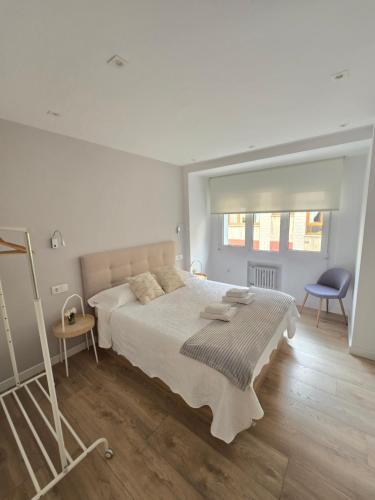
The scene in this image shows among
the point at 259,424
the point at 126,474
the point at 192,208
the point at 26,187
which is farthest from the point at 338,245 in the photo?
the point at 26,187

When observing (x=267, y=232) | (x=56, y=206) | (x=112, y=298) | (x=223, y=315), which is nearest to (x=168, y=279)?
(x=112, y=298)

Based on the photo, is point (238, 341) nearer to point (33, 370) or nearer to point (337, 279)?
point (33, 370)

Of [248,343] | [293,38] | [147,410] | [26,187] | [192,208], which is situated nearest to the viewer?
[293,38]

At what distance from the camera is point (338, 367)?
7.36 ft

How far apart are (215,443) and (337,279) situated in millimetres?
Result: 2843

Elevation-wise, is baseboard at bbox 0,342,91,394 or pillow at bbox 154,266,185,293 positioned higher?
pillow at bbox 154,266,185,293

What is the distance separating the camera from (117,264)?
2840mm

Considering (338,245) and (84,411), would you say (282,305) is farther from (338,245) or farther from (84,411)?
(84,411)

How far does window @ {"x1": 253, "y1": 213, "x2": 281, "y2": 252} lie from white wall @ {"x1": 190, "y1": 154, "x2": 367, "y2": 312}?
0.17m

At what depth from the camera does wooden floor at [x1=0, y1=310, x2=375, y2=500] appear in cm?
127

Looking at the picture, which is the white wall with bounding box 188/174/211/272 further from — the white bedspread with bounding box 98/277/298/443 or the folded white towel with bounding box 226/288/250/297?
the folded white towel with bounding box 226/288/250/297

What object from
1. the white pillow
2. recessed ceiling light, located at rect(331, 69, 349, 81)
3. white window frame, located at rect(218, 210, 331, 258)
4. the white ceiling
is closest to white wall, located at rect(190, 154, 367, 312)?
white window frame, located at rect(218, 210, 331, 258)

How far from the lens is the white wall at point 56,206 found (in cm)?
200

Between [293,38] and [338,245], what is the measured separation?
10.0 ft
